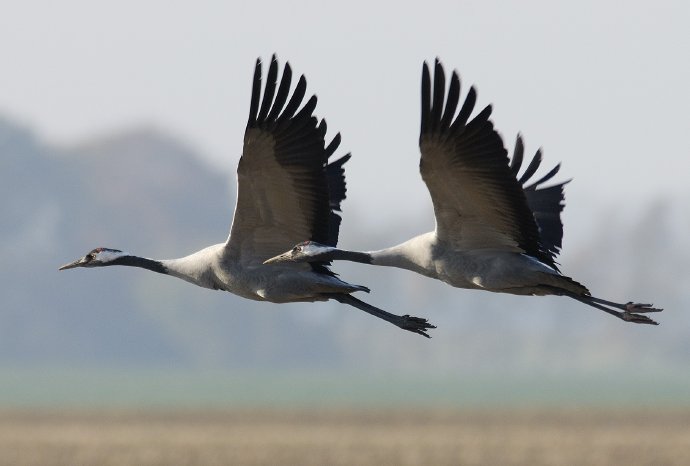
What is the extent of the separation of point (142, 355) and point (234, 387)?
60.2 m

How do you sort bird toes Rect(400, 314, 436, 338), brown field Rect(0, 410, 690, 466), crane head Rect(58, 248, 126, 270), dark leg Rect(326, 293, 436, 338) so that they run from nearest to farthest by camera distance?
dark leg Rect(326, 293, 436, 338) → bird toes Rect(400, 314, 436, 338) → crane head Rect(58, 248, 126, 270) → brown field Rect(0, 410, 690, 466)

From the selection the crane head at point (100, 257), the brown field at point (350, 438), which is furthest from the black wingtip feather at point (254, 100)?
the brown field at point (350, 438)

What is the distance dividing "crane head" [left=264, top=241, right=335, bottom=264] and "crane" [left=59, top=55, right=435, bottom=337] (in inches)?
12.1

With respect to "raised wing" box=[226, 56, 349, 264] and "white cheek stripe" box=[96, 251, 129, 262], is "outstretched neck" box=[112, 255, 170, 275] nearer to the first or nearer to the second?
"white cheek stripe" box=[96, 251, 129, 262]

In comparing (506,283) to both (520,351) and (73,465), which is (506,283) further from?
(520,351)

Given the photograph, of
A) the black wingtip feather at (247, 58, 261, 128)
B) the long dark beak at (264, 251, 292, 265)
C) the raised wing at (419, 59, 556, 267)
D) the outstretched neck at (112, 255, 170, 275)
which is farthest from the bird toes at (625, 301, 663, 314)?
the outstretched neck at (112, 255, 170, 275)

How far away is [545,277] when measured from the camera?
19.7 m

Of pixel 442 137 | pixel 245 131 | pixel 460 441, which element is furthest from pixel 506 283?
pixel 460 441

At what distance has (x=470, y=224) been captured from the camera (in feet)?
64.5

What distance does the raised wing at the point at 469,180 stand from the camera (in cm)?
1884

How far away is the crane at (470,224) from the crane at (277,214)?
41 centimetres

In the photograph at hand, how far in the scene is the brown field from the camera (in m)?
45.4

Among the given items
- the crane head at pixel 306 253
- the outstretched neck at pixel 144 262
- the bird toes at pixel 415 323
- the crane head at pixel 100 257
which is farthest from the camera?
the crane head at pixel 100 257

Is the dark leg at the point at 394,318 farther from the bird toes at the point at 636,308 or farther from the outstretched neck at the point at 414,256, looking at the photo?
the bird toes at the point at 636,308
